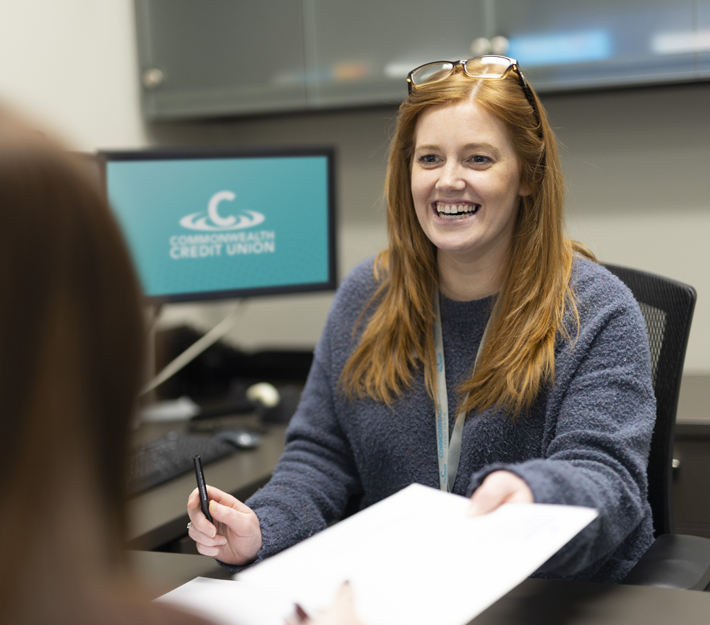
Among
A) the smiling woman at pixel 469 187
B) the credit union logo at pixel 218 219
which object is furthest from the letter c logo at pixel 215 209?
the smiling woman at pixel 469 187

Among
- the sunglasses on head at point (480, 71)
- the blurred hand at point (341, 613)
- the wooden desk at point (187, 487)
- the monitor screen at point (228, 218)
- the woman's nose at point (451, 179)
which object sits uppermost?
the sunglasses on head at point (480, 71)

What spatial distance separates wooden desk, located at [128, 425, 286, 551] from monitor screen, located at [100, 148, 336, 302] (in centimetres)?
35

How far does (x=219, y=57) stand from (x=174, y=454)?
1183 mm

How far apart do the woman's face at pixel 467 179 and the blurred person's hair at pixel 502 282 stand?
0.02 metres

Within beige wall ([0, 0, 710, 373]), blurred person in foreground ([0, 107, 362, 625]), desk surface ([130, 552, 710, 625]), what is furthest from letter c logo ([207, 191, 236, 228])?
blurred person in foreground ([0, 107, 362, 625])

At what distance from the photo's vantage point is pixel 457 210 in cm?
125

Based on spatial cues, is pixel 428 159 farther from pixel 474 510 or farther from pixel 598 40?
pixel 598 40

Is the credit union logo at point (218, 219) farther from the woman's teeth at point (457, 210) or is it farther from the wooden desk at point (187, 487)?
the woman's teeth at point (457, 210)

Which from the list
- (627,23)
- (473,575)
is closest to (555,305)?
(473,575)

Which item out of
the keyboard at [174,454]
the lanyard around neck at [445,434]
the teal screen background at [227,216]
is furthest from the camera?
the teal screen background at [227,216]

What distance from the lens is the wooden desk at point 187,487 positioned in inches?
50.9

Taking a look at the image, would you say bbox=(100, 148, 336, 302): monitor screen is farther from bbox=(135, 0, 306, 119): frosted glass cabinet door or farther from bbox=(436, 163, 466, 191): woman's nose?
bbox=(436, 163, 466, 191): woman's nose

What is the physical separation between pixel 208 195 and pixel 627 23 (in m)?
1.04

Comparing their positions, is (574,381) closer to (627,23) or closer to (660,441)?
(660,441)
